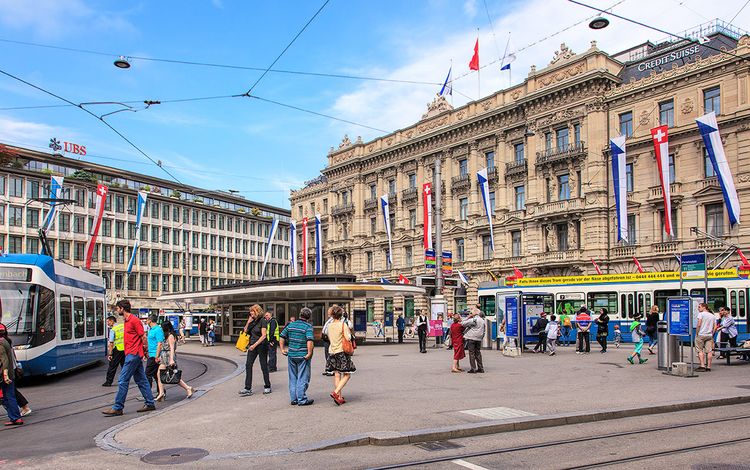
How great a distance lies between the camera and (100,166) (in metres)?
78.3

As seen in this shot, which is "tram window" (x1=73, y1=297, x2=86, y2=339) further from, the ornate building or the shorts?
the shorts

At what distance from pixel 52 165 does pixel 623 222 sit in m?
61.7

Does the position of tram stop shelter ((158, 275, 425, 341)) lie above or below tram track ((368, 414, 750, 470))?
above

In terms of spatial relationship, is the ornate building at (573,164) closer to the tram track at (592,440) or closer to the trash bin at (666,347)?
the trash bin at (666,347)

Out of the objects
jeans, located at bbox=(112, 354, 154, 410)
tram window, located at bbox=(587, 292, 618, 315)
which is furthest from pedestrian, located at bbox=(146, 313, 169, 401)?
tram window, located at bbox=(587, 292, 618, 315)

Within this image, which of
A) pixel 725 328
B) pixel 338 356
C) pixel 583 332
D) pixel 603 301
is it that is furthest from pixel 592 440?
pixel 603 301

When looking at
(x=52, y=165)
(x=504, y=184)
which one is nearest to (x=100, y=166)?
(x=52, y=165)

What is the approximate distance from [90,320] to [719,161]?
94.6 feet

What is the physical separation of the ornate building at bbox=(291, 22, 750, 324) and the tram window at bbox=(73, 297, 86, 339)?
50.4 ft

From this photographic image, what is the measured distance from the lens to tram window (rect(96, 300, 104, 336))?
2191 centimetres

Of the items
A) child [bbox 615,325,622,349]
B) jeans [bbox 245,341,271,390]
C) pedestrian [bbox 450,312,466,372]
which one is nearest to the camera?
jeans [bbox 245,341,271,390]

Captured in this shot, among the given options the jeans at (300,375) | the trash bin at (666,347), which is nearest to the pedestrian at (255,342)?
the jeans at (300,375)

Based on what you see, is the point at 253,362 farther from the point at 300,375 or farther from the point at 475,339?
the point at 475,339

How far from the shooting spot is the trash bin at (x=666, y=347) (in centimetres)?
1681
